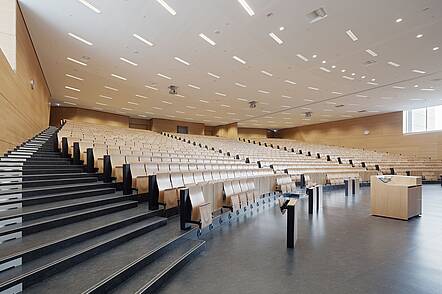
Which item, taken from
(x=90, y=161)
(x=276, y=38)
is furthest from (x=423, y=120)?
(x=90, y=161)

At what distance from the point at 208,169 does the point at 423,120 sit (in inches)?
556

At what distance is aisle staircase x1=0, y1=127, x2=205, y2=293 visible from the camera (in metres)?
1.79

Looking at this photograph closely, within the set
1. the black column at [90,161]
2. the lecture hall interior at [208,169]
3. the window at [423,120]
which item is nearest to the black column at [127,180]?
the lecture hall interior at [208,169]

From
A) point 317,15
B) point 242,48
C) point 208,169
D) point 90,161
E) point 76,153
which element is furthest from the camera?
point 242,48

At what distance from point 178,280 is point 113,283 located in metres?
0.54

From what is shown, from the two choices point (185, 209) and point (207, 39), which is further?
point (207, 39)

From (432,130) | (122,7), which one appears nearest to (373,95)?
(432,130)

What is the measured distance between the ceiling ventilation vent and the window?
476 inches

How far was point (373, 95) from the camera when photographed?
37.5 feet

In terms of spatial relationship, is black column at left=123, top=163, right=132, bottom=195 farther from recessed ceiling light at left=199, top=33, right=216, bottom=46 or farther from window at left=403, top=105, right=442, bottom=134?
window at left=403, top=105, right=442, bottom=134

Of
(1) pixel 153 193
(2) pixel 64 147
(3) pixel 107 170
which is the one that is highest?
(2) pixel 64 147

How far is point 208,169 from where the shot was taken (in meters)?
5.69

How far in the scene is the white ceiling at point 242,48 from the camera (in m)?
5.26

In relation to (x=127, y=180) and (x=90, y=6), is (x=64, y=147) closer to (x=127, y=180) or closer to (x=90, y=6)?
(x=127, y=180)
